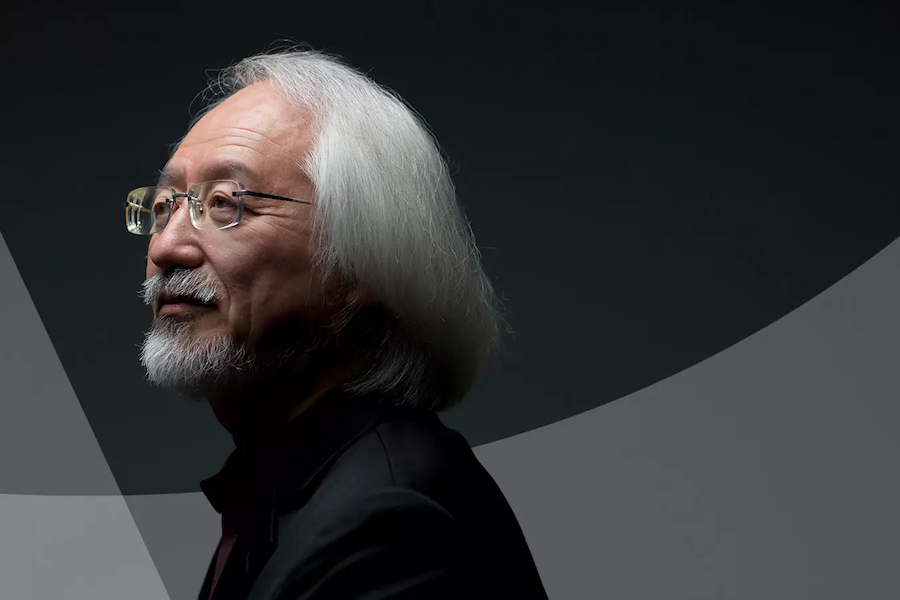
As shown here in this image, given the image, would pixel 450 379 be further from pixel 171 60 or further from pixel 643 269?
pixel 171 60

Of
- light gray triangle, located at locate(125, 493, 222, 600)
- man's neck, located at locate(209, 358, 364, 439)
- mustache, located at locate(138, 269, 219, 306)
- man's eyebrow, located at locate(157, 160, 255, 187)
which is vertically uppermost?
man's eyebrow, located at locate(157, 160, 255, 187)

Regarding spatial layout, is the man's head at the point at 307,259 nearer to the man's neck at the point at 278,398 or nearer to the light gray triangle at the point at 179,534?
the man's neck at the point at 278,398

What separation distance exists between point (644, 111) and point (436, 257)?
162cm

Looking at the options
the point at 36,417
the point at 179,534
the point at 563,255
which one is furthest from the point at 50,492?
the point at 563,255

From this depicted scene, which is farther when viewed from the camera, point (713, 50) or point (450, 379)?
point (713, 50)

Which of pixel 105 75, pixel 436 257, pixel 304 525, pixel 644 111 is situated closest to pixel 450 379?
pixel 436 257

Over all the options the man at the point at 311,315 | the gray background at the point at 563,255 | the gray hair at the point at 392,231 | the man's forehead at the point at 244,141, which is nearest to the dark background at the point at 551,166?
the gray background at the point at 563,255

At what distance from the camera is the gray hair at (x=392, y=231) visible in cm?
165

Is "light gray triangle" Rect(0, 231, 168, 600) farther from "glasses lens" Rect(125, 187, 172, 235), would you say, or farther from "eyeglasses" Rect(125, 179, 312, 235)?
"eyeglasses" Rect(125, 179, 312, 235)

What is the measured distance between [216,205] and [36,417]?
6.36 feet

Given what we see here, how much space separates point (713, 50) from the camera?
3.10 m

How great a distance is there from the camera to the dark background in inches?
120

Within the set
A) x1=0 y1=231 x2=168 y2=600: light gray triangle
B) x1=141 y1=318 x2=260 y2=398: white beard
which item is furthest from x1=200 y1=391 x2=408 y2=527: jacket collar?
x1=0 y1=231 x2=168 y2=600: light gray triangle

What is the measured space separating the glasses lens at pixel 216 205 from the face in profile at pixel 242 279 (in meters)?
0.01
